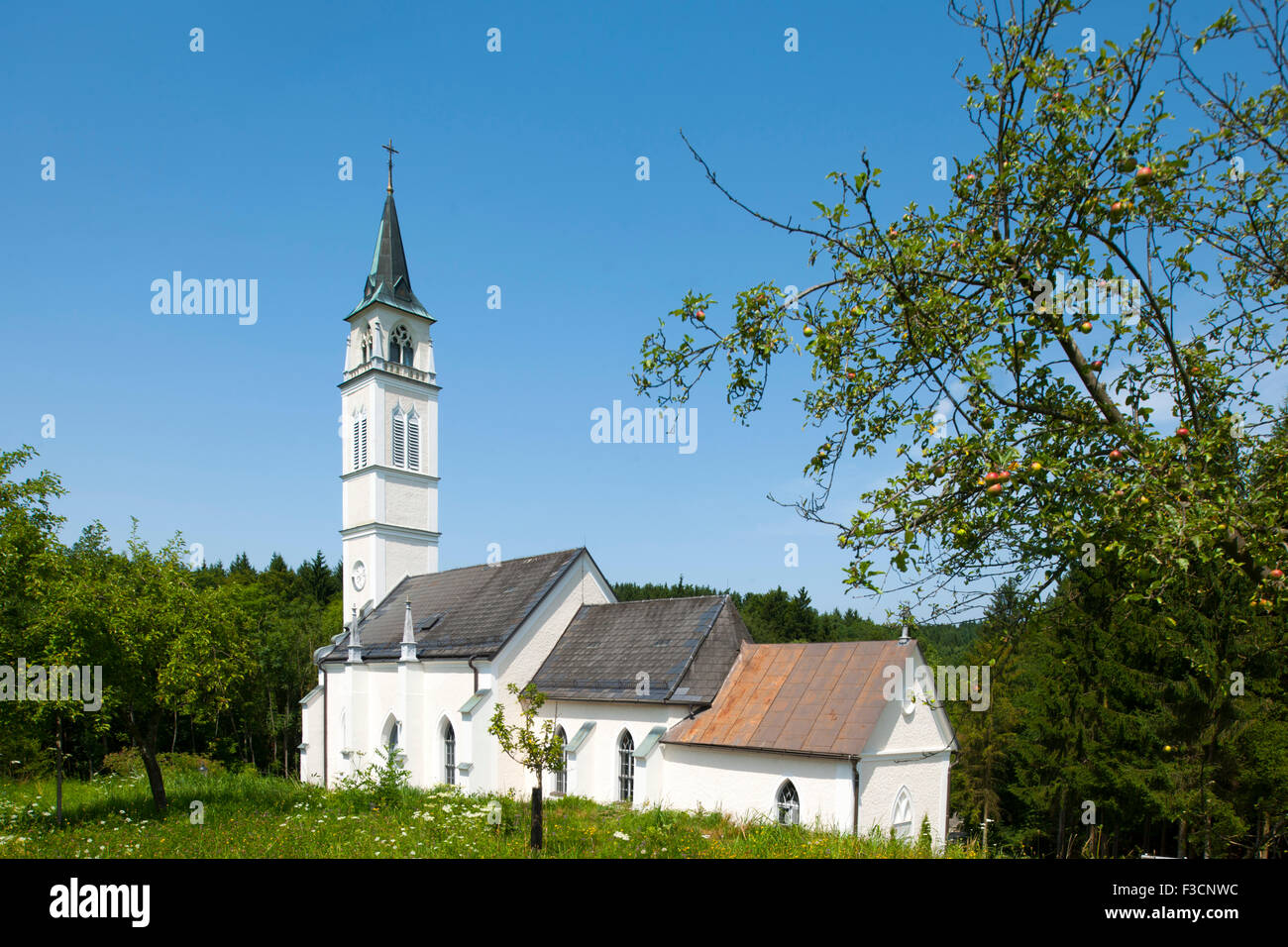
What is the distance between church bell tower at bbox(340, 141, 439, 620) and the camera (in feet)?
119

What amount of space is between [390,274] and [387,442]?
8795mm

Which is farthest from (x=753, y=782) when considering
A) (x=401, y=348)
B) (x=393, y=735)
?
(x=401, y=348)

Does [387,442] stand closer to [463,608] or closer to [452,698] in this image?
[463,608]

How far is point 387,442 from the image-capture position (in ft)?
120

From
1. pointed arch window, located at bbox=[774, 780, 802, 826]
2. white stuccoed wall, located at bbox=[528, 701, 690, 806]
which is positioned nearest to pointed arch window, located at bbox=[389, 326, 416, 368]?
white stuccoed wall, located at bbox=[528, 701, 690, 806]

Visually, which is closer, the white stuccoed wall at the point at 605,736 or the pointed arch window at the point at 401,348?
the white stuccoed wall at the point at 605,736

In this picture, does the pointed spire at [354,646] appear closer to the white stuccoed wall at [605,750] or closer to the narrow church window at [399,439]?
the white stuccoed wall at [605,750]

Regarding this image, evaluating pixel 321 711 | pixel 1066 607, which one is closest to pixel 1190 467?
pixel 1066 607

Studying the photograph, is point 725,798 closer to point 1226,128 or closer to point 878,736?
point 878,736

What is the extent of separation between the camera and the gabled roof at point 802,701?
18.2 meters

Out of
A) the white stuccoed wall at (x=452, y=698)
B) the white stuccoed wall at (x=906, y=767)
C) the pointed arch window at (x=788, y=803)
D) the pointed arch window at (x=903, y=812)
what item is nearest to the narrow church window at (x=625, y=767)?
the white stuccoed wall at (x=452, y=698)

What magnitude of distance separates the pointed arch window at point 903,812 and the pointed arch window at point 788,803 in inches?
89.9

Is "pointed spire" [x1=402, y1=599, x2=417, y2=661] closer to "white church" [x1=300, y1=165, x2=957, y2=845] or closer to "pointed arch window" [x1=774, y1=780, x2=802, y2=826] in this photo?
"white church" [x1=300, y1=165, x2=957, y2=845]
